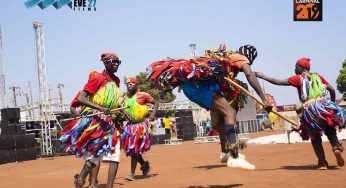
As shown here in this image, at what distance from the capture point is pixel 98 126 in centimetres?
538

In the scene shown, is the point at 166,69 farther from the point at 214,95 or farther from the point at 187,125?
the point at 187,125

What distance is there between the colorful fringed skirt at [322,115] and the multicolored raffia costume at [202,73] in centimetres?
169

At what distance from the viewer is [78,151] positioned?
550 centimetres

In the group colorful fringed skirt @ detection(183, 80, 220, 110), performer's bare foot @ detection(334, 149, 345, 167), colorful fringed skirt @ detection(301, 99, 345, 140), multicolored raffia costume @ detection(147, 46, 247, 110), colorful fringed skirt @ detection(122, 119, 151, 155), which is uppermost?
multicolored raffia costume @ detection(147, 46, 247, 110)

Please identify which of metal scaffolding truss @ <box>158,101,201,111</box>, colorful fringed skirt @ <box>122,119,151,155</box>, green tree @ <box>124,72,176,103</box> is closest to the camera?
colorful fringed skirt @ <box>122,119,151,155</box>

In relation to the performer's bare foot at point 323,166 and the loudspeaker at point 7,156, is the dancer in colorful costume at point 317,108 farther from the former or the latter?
the loudspeaker at point 7,156

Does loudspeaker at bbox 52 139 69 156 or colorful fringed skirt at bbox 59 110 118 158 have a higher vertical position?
colorful fringed skirt at bbox 59 110 118 158

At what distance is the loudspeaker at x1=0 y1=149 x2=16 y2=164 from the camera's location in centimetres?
1665

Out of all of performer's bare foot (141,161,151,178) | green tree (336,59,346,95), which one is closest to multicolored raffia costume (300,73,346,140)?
performer's bare foot (141,161,151,178)

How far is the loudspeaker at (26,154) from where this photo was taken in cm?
1747

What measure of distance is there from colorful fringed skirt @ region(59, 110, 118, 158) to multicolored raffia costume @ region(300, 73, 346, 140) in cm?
294

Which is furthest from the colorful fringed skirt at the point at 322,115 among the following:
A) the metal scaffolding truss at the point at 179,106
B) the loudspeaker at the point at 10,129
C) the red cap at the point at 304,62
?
the metal scaffolding truss at the point at 179,106

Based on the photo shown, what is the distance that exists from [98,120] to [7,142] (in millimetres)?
12759

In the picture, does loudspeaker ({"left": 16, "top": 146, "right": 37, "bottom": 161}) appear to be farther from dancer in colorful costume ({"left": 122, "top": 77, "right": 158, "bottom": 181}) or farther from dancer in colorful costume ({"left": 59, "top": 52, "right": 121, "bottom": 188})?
→ dancer in colorful costume ({"left": 59, "top": 52, "right": 121, "bottom": 188})
